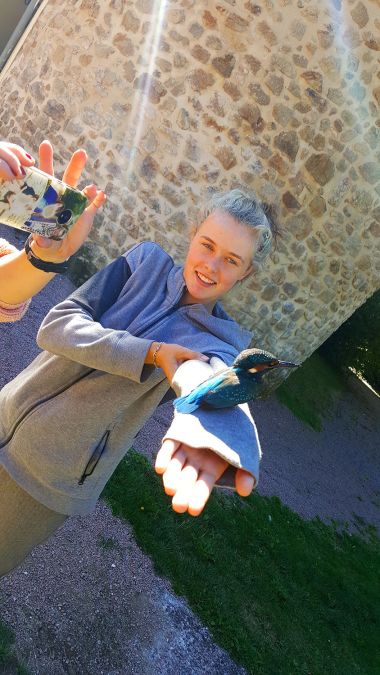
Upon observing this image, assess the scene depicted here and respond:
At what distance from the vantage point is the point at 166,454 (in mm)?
1123

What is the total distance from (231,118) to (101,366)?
4.58m

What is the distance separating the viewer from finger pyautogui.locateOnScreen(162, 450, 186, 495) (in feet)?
3.49

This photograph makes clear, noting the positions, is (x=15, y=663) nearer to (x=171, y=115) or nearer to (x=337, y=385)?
(x=171, y=115)

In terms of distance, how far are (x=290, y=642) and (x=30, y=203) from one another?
9.78ft

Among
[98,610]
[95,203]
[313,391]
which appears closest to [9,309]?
[95,203]

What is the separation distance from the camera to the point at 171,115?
5.53 m

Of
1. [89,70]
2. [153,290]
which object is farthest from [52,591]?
[89,70]

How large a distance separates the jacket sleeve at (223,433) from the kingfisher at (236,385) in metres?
0.02

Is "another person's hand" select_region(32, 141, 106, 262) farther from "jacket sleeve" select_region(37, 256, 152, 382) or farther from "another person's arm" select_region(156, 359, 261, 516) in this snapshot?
"another person's arm" select_region(156, 359, 261, 516)

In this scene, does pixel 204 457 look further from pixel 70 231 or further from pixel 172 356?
pixel 70 231

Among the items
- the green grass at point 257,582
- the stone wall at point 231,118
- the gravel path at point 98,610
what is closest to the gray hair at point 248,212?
the gravel path at point 98,610

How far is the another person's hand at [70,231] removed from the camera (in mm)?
1655

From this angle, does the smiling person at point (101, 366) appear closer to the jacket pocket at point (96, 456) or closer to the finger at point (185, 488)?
the jacket pocket at point (96, 456)

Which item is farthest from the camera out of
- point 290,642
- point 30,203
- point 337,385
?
point 337,385
